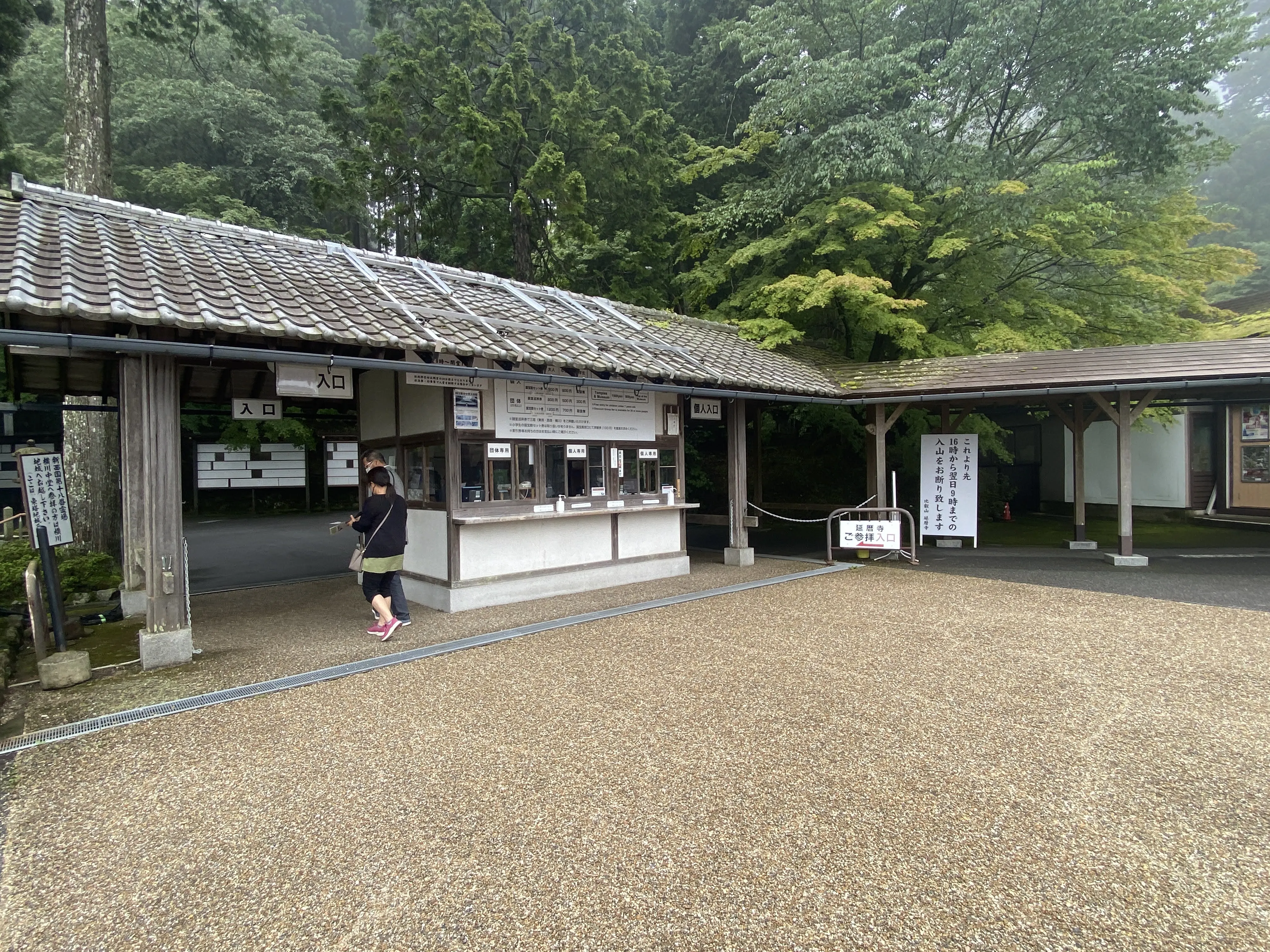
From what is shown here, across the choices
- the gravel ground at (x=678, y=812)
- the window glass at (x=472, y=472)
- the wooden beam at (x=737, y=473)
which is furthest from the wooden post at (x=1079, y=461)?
the window glass at (x=472, y=472)

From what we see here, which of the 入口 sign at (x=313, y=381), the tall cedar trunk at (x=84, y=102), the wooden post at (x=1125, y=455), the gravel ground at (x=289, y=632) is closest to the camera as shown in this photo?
the gravel ground at (x=289, y=632)

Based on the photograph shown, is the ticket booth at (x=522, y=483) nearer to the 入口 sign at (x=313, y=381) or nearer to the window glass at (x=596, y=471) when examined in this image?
the window glass at (x=596, y=471)

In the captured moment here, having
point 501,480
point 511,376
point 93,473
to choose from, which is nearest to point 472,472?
point 501,480

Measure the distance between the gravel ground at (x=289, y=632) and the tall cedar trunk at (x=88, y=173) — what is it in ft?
9.57

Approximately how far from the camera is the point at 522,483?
7723 mm

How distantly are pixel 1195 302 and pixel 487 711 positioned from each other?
16162mm

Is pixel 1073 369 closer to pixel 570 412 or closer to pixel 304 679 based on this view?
pixel 570 412

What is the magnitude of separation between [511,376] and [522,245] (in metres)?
11.0

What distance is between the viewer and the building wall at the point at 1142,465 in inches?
600

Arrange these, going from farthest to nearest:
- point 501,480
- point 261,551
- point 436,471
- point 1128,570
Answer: point 261,551, point 1128,570, point 501,480, point 436,471

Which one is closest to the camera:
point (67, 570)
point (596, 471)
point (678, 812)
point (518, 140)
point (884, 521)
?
point (678, 812)

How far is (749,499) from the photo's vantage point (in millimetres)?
13930

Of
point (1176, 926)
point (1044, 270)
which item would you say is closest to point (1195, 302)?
point (1044, 270)

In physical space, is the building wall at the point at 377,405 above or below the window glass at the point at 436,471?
above
